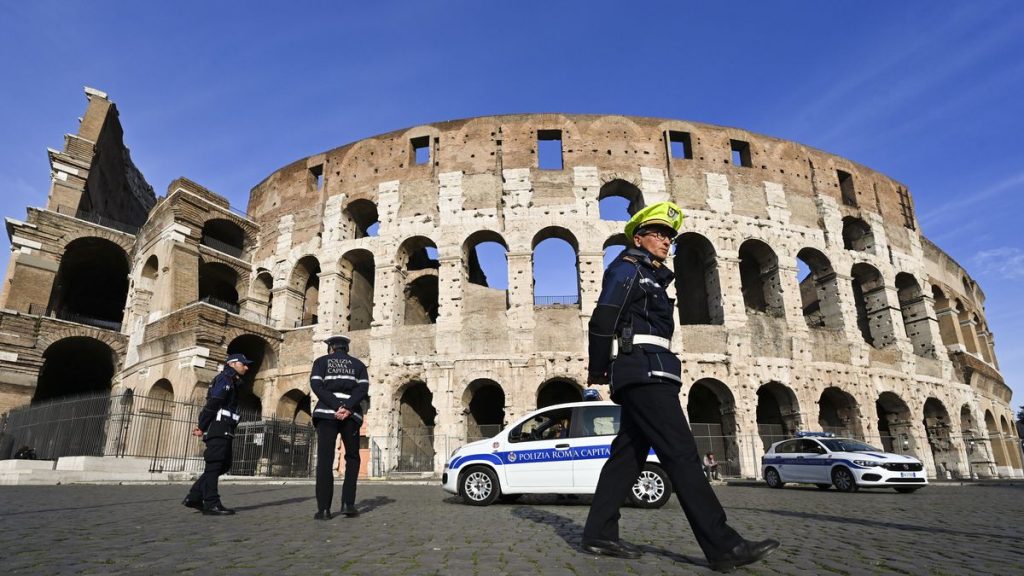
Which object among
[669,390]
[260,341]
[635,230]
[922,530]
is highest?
[260,341]

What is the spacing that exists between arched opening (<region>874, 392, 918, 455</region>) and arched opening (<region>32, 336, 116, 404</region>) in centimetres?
3038

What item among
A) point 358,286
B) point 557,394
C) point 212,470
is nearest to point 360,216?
point 358,286

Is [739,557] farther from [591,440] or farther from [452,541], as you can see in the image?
[591,440]

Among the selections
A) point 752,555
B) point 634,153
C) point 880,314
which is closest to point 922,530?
point 752,555

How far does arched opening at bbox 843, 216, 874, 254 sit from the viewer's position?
74.6 feet

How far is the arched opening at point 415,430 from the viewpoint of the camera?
1870cm

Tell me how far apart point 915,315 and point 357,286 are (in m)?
22.4

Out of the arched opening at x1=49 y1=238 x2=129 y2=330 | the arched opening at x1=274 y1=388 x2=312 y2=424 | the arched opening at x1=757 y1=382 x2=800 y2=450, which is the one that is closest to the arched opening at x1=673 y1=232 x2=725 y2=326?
the arched opening at x1=757 y1=382 x2=800 y2=450

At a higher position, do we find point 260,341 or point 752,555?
point 260,341

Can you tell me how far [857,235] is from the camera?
23.2 m

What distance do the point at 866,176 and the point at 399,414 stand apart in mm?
21296

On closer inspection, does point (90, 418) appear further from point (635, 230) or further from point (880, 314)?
point (880, 314)

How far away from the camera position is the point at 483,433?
19.2 metres

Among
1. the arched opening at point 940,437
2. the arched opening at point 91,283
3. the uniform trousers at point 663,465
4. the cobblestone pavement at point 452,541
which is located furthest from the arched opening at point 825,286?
the arched opening at point 91,283
